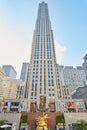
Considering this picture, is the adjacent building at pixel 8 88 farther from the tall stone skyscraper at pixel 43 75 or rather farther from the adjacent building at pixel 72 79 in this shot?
the adjacent building at pixel 72 79

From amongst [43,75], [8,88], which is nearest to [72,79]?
[43,75]

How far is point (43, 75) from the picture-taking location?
8462cm

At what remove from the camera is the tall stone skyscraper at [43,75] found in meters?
73.9

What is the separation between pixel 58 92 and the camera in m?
79.9

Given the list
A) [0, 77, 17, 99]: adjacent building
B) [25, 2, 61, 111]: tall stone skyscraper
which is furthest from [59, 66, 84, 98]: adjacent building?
[0, 77, 17, 99]: adjacent building

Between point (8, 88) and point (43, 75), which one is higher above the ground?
point (43, 75)

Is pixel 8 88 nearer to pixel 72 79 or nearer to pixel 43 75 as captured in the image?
pixel 43 75

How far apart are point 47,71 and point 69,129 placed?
52.4 metres

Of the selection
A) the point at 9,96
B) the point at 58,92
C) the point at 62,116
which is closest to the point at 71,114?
the point at 62,116

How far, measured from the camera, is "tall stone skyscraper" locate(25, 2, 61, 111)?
242 ft

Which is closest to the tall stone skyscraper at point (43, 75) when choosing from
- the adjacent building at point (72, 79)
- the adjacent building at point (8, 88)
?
the adjacent building at point (8, 88)

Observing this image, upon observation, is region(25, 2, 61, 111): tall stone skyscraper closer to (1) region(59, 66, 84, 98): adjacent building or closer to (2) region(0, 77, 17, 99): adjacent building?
(2) region(0, 77, 17, 99): adjacent building

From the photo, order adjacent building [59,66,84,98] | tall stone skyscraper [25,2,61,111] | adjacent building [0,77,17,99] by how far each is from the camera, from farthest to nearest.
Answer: adjacent building [59,66,84,98] < adjacent building [0,77,17,99] < tall stone skyscraper [25,2,61,111]

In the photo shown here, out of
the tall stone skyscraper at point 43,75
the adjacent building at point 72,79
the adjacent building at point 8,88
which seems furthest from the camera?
the adjacent building at point 72,79
